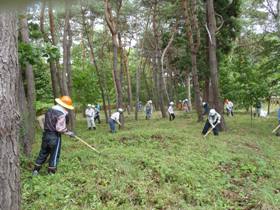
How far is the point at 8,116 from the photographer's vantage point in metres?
3.38

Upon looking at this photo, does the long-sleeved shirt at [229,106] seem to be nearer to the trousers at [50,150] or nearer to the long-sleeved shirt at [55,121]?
the long-sleeved shirt at [55,121]

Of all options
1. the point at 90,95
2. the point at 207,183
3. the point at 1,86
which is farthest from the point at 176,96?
the point at 1,86

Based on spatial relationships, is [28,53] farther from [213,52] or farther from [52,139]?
[213,52]

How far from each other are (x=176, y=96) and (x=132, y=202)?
125 feet

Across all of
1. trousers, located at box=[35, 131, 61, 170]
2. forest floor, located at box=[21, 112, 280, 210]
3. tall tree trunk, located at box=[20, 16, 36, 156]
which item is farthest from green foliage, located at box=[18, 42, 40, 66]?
tall tree trunk, located at box=[20, 16, 36, 156]

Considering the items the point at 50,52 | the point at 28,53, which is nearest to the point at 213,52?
the point at 50,52

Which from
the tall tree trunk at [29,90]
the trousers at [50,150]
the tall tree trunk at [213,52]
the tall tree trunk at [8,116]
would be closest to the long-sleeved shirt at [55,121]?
the trousers at [50,150]

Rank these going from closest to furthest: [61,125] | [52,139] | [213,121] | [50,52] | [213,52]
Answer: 1. [50,52]
2. [52,139]
3. [61,125]
4. [213,121]
5. [213,52]

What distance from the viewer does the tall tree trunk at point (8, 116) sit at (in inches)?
129

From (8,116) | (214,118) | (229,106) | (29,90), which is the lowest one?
(214,118)

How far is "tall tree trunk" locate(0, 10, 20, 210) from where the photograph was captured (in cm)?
329

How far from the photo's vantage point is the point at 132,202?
5.72 metres

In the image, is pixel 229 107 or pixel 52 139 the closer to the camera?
pixel 52 139

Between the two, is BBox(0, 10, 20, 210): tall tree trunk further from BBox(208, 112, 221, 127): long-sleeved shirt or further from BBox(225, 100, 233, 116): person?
BBox(225, 100, 233, 116): person
